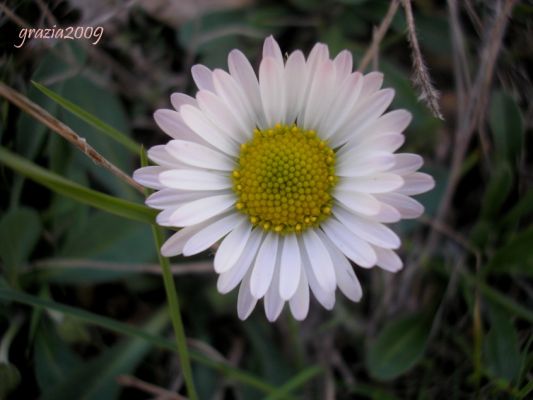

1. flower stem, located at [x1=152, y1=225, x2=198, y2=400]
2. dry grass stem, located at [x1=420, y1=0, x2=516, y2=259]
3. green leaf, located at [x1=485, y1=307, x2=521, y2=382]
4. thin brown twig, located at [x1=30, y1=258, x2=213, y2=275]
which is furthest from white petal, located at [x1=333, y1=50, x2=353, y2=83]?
green leaf, located at [x1=485, y1=307, x2=521, y2=382]

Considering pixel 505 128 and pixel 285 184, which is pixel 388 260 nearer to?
pixel 285 184

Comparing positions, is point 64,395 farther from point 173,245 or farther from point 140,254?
point 173,245

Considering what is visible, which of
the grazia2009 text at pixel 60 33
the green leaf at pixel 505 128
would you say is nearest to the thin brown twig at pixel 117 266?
the grazia2009 text at pixel 60 33

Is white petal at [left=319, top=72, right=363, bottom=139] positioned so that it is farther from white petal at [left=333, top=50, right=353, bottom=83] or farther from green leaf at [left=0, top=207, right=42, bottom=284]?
green leaf at [left=0, top=207, right=42, bottom=284]

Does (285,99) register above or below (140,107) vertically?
below

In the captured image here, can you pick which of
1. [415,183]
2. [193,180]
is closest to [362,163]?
[415,183]

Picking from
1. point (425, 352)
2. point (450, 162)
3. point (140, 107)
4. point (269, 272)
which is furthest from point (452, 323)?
point (140, 107)

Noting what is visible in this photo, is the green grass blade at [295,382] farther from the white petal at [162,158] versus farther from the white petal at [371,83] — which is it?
the white petal at [371,83]
